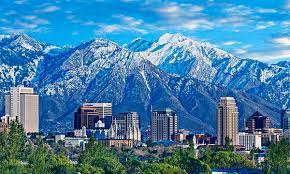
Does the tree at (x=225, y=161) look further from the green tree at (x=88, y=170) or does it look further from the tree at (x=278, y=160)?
the green tree at (x=88, y=170)

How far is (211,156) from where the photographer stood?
6831 inches

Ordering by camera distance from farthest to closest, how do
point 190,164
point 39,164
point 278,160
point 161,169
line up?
point 278,160 < point 190,164 < point 39,164 < point 161,169

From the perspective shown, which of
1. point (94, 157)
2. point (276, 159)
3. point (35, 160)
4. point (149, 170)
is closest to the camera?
point (149, 170)

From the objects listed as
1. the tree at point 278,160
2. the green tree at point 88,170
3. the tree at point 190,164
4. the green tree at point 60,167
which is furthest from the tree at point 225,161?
the green tree at point 88,170

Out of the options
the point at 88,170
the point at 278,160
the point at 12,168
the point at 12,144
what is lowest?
the point at 88,170

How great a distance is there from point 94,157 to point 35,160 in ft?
90.5

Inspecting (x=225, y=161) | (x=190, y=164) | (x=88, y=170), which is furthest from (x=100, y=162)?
(x=225, y=161)

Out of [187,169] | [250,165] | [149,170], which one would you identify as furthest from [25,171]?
[250,165]

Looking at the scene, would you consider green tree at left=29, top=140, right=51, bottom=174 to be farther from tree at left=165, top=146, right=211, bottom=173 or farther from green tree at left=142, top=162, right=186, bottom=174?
tree at left=165, top=146, right=211, bottom=173

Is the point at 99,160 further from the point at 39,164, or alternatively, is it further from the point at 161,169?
the point at 161,169

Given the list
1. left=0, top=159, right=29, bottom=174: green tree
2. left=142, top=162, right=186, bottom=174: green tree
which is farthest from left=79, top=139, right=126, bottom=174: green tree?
left=0, top=159, right=29, bottom=174: green tree

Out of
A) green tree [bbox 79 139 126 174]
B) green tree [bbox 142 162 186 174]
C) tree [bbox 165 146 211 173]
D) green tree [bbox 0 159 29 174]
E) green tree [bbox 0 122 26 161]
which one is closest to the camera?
green tree [bbox 0 159 29 174]

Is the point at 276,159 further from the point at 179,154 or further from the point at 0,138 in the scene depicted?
the point at 0,138

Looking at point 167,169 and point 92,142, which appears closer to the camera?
point 167,169
